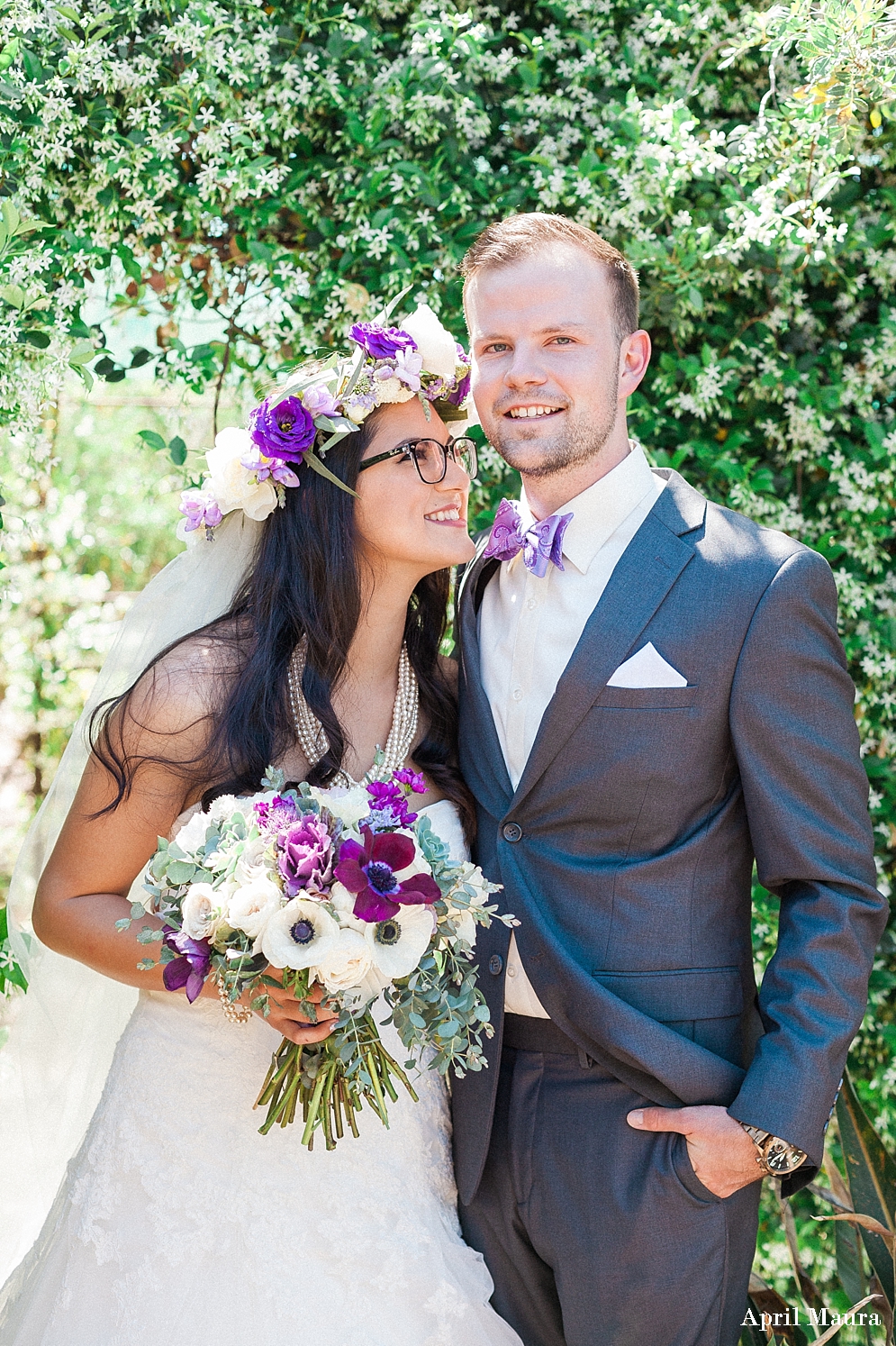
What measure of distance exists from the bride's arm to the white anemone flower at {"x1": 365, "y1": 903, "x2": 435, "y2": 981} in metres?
0.66

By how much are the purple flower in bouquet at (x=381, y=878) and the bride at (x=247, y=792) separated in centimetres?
27

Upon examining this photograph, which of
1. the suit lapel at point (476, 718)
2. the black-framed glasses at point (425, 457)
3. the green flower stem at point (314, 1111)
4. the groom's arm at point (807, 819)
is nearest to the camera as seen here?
the green flower stem at point (314, 1111)

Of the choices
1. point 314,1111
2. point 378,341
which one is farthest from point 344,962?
point 378,341

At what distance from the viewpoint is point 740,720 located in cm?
235

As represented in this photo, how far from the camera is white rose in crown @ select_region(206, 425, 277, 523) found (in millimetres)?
2632

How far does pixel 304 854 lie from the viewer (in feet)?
6.35

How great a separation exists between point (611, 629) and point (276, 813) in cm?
82

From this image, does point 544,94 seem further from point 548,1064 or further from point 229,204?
point 548,1064

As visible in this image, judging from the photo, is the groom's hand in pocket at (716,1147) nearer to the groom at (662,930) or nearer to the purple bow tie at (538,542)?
the groom at (662,930)

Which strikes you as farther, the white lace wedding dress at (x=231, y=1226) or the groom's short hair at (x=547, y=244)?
the groom's short hair at (x=547, y=244)

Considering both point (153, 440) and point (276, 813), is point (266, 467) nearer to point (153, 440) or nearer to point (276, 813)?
point (153, 440)

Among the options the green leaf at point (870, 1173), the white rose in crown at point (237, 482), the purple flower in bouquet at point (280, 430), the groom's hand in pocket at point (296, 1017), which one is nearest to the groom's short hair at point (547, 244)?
the purple flower in bouquet at point (280, 430)

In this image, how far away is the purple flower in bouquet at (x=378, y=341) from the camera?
103 inches

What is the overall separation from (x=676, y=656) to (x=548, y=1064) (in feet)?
2.87
